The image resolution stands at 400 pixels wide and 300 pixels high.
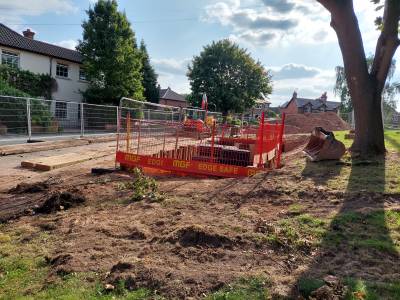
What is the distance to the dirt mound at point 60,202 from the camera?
6.45m

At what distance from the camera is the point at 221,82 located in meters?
47.0

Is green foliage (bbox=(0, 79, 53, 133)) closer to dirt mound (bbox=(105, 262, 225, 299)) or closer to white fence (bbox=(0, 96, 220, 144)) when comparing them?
white fence (bbox=(0, 96, 220, 144))

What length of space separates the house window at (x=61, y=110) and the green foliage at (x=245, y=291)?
17.5 metres

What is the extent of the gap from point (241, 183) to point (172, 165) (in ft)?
8.94

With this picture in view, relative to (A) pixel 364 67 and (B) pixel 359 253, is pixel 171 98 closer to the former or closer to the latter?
(A) pixel 364 67

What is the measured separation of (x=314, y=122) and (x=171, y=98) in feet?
121

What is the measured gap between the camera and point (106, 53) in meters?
30.9

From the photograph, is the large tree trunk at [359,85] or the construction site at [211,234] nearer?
the construction site at [211,234]

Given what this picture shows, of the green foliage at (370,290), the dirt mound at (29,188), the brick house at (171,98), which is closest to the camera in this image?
the green foliage at (370,290)

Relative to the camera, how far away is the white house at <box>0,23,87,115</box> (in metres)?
28.4

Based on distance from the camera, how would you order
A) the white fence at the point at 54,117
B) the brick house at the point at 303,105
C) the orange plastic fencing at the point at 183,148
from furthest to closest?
the brick house at the point at 303,105 → the white fence at the point at 54,117 → the orange plastic fencing at the point at 183,148

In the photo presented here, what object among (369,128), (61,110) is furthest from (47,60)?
(369,128)

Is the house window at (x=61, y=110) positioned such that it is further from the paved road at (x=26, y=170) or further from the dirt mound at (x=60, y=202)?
the dirt mound at (x=60, y=202)

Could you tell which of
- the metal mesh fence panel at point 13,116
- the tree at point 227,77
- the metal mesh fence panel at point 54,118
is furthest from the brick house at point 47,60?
the tree at point 227,77
